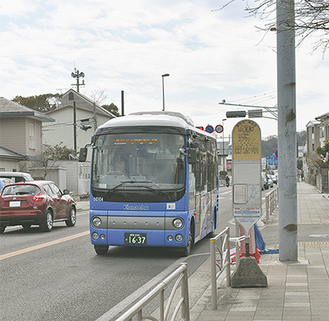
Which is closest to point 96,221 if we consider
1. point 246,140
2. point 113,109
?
point 246,140

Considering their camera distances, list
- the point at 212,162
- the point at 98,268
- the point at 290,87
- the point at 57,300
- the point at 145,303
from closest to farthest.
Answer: the point at 145,303, the point at 57,300, the point at 290,87, the point at 98,268, the point at 212,162

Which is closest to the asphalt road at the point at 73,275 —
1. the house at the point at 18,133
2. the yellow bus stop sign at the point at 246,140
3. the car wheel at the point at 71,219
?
the yellow bus stop sign at the point at 246,140

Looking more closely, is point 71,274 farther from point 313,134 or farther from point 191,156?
point 313,134

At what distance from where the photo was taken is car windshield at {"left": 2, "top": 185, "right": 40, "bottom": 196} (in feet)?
56.2

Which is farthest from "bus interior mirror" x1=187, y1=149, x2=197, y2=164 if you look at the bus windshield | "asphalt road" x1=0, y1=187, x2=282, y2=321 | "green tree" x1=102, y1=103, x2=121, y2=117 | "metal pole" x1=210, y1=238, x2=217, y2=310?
"green tree" x1=102, y1=103, x2=121, y2=117

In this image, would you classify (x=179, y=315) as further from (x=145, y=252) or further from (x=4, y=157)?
(x=4, y=157)

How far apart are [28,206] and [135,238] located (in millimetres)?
6916

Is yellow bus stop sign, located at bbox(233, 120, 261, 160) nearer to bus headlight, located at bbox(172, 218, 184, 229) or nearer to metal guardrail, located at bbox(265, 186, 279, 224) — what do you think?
bus headlight, located at bbox(172, 218, 184, 229)

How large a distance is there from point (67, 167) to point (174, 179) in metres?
35.8

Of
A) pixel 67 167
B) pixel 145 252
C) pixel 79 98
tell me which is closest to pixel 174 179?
pixel 145 252

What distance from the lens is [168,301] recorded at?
4293 millimetres

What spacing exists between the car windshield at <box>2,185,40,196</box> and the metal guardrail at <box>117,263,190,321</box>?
42.8ft

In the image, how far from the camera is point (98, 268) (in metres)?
9.96

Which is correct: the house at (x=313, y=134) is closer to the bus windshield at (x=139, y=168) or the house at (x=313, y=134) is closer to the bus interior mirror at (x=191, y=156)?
the bus interior mirror at (x=191, y=156)
